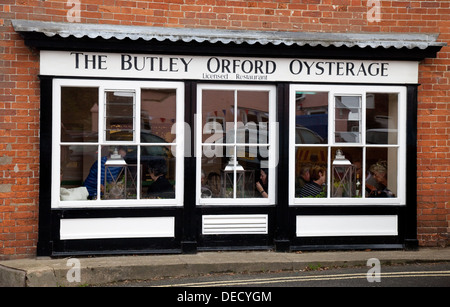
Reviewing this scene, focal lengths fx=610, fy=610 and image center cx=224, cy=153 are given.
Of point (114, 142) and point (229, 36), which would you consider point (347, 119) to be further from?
point (114, 142)

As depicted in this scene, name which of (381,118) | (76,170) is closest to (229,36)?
(381,118)

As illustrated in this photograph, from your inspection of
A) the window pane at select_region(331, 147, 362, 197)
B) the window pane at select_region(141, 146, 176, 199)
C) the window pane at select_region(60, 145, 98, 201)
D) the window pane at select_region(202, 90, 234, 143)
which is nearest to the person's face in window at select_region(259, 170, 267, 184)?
the window pane at select_region(202, 90, 234, 143)

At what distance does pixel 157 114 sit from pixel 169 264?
2.13 meters

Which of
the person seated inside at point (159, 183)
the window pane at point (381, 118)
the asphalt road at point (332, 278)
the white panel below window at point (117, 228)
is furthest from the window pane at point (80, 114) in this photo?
the window pane at point (381, 118)

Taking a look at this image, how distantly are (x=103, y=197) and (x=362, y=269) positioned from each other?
3655 mm

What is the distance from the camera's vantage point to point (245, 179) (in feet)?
29.1

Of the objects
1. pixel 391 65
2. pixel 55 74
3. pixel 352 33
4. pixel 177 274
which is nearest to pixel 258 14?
pixel 352 33

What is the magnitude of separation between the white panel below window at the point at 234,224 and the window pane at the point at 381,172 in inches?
66.3

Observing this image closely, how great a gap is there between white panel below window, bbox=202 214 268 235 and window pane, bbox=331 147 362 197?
3.76 feet

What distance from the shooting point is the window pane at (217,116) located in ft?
28.7

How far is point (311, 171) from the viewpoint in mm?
8969

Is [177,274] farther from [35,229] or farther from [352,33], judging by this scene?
[352,33]

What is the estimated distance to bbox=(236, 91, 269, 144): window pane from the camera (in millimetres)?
8820

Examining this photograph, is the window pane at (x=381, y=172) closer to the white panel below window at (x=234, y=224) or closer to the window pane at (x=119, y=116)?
the white panel below window at (x=234, y=224)
